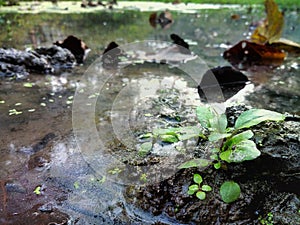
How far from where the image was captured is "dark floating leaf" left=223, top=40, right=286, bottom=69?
4688mm

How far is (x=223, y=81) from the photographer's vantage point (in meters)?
3.64

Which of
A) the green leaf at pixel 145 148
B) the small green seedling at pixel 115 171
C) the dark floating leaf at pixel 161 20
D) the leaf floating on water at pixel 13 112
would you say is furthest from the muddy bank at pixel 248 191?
the dark floating leaf at pixel 161 20

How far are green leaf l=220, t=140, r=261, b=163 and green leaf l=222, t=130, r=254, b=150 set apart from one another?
3 cm

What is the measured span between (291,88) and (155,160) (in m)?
2.29

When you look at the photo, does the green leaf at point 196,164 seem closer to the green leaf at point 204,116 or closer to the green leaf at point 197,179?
the green leaf at point 197,179

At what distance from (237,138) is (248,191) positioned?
27 cm

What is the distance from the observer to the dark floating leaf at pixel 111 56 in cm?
448

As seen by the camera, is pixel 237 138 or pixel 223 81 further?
pixel 223 81

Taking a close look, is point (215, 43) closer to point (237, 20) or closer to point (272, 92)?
point (272, 92)

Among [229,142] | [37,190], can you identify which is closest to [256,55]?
[229,142]

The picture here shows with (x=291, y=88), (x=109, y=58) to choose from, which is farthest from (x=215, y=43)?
(x=291, y=88)

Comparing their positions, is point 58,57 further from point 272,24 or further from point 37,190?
point 272,24

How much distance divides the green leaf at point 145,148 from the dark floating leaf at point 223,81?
4.70 ft

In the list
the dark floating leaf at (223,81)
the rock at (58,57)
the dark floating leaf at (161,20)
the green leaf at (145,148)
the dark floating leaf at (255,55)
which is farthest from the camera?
the dark floating leaf at (161,20)
